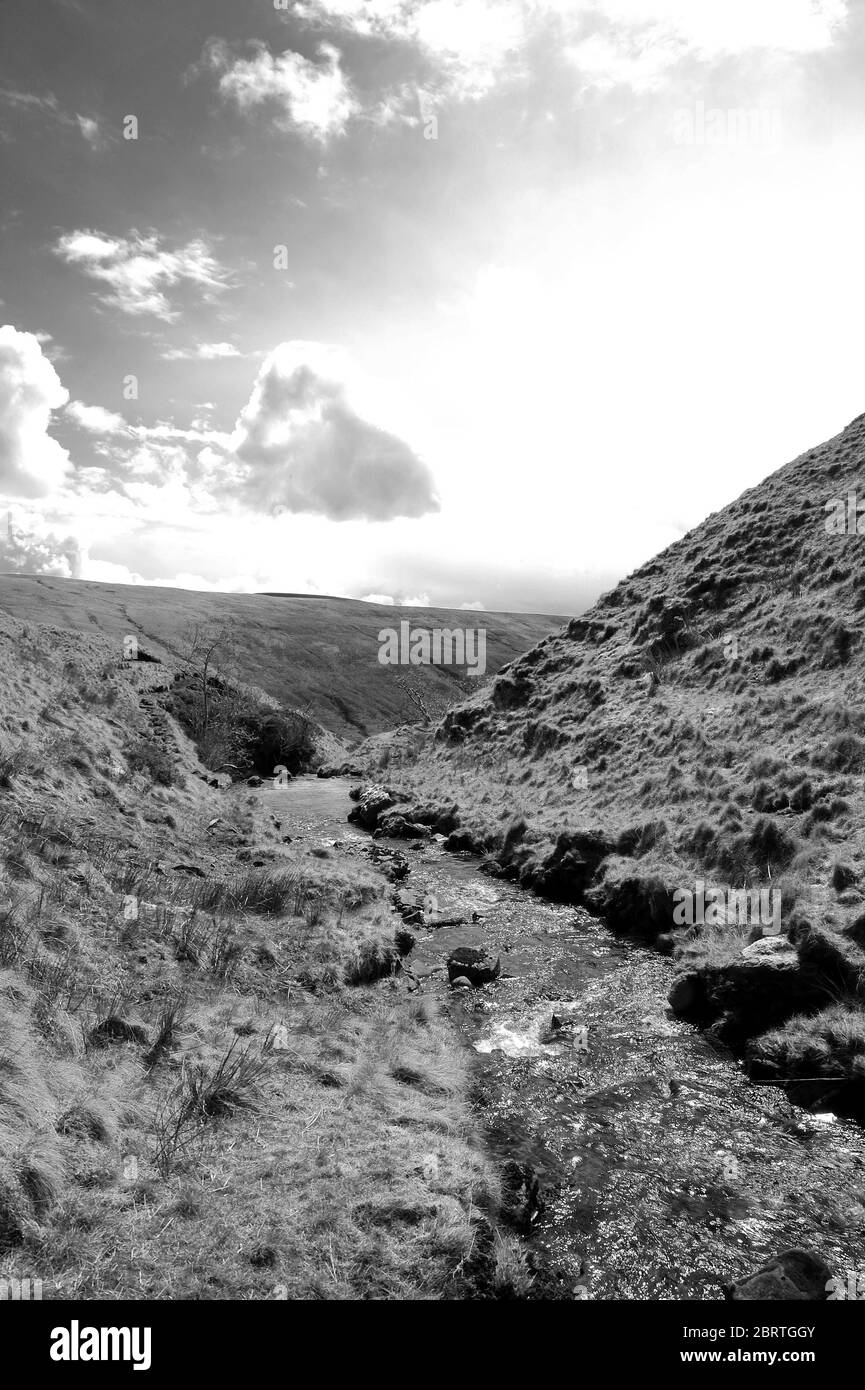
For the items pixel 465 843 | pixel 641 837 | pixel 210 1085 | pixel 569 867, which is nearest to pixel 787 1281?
pixel 210 1085

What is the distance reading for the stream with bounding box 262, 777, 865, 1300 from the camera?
7.72 meters

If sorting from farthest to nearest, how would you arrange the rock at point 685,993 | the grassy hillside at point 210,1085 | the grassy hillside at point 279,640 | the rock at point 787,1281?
the grassy hillside at point 279,640 → the rock at point 685,993 → the rock at point 787,1281 → the grassy hillside at point 210,1085

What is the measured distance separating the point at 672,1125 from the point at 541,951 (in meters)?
7.39

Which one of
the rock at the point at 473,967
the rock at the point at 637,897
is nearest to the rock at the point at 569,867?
the rock at the point at 637,897

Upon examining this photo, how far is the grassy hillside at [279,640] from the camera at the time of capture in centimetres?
9856

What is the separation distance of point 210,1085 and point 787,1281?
6818mm

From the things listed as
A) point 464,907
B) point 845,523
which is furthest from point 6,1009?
point 845,523

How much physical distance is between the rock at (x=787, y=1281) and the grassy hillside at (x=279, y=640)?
3063 inches

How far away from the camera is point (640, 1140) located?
32.0ft

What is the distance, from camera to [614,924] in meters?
19.2

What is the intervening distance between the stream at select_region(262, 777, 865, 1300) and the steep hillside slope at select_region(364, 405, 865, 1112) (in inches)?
41.6

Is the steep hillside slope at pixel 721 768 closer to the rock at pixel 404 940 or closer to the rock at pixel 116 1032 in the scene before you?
the rock at pixel 404 940

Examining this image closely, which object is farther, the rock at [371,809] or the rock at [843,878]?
the rock at [371,809]

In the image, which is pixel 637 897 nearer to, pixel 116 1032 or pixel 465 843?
pixel 465 843
